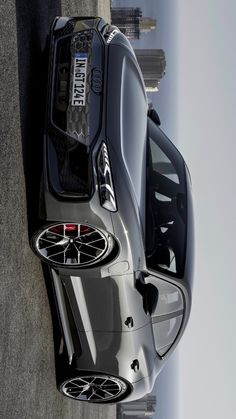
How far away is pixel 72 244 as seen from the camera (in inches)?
202

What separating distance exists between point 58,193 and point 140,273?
107 cm

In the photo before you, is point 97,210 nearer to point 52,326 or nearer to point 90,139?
point 90,139

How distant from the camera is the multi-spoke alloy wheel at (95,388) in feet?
19.4

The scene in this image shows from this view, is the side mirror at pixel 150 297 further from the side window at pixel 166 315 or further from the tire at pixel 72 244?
the tire at pixel 72 244

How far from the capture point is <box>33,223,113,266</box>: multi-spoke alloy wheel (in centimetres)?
504

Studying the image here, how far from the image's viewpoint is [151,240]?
18.6 ft

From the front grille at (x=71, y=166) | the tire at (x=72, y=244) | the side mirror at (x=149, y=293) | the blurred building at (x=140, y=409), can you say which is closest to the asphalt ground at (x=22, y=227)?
the tire at (x=72, y=244)

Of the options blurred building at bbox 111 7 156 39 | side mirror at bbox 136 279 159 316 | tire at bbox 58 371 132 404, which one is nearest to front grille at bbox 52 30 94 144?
side mirror at bbox 136 279 159 316

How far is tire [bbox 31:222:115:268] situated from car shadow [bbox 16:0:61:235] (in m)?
0.16

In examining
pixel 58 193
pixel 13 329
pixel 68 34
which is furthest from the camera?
pixel 68 34

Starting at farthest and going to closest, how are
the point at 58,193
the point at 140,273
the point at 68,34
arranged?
1. the point at 68,34
2. the point at 140,273
3. the point at 58,193

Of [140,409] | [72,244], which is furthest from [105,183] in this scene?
[140,409]

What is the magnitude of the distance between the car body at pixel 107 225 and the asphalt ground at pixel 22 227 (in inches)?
7.6

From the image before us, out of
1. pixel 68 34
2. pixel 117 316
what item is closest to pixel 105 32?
pixel 68 34
